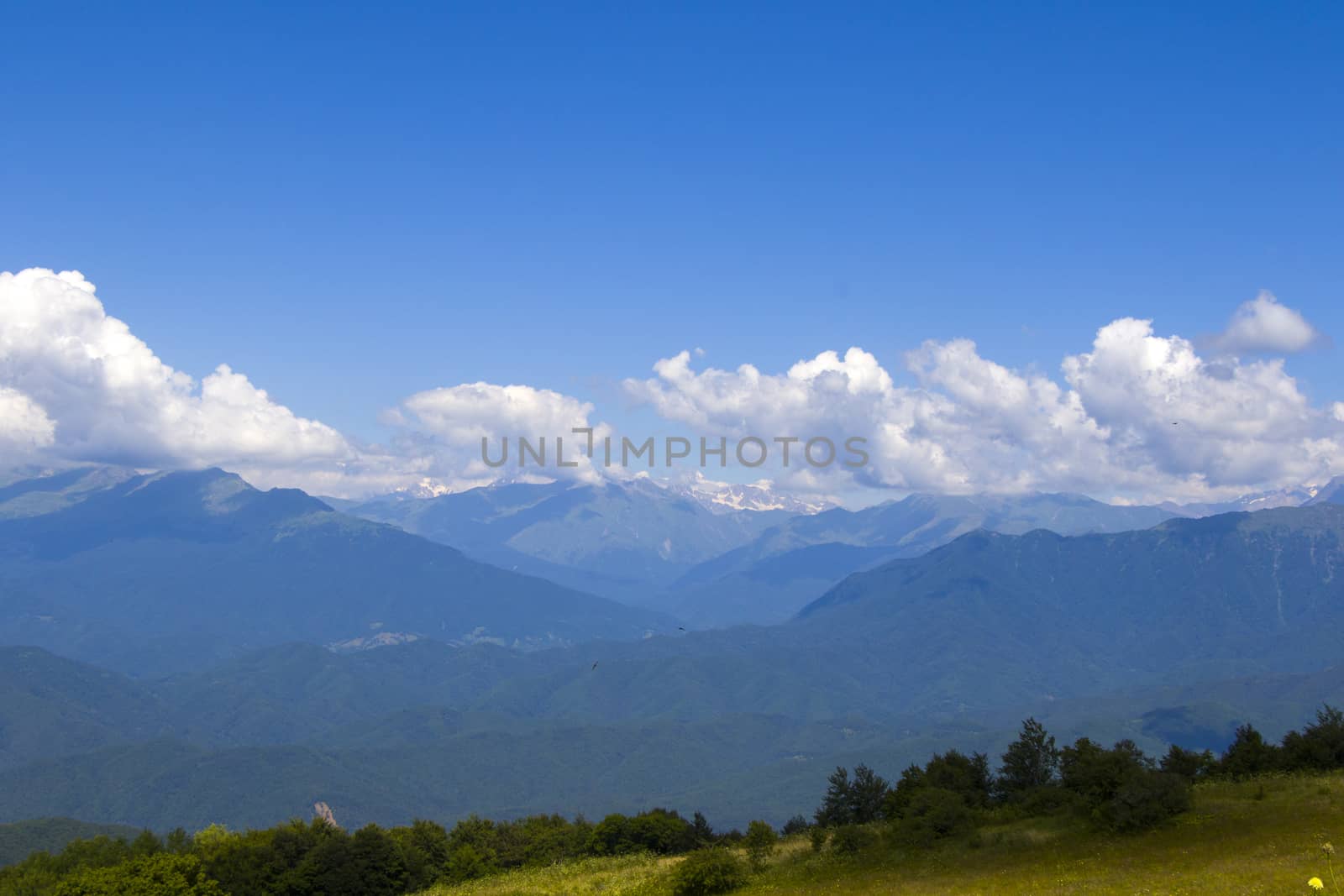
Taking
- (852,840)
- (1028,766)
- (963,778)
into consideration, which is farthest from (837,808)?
(852,840)

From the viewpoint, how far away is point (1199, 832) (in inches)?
2761

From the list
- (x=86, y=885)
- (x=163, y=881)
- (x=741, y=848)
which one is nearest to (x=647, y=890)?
(x=741, y=848)

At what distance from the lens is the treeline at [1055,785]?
250 feet

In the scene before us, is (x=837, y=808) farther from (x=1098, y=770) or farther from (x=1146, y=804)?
(x=1146, y=804)

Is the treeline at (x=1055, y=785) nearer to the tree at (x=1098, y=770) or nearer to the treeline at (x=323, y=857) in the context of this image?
the tree at (x=1098, y=770)

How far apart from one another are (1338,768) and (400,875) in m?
97.8

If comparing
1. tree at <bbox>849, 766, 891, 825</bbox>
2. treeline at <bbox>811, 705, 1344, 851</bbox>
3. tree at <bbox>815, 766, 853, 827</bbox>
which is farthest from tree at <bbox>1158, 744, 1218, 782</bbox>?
tree at <bbox>815, 766, 853, 827</bbox>

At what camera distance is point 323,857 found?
357 ft

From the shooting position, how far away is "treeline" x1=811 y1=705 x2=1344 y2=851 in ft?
250

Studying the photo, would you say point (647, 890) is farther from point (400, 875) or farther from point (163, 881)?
point (163, 881)

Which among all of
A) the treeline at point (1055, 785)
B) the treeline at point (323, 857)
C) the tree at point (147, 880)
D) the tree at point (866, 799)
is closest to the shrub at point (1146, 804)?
the treeline at point (1055, 785)

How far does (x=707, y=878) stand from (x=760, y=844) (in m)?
13.5

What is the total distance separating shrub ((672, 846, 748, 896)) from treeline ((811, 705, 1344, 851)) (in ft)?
35.2

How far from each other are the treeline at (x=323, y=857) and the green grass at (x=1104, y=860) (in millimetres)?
→ 21798
